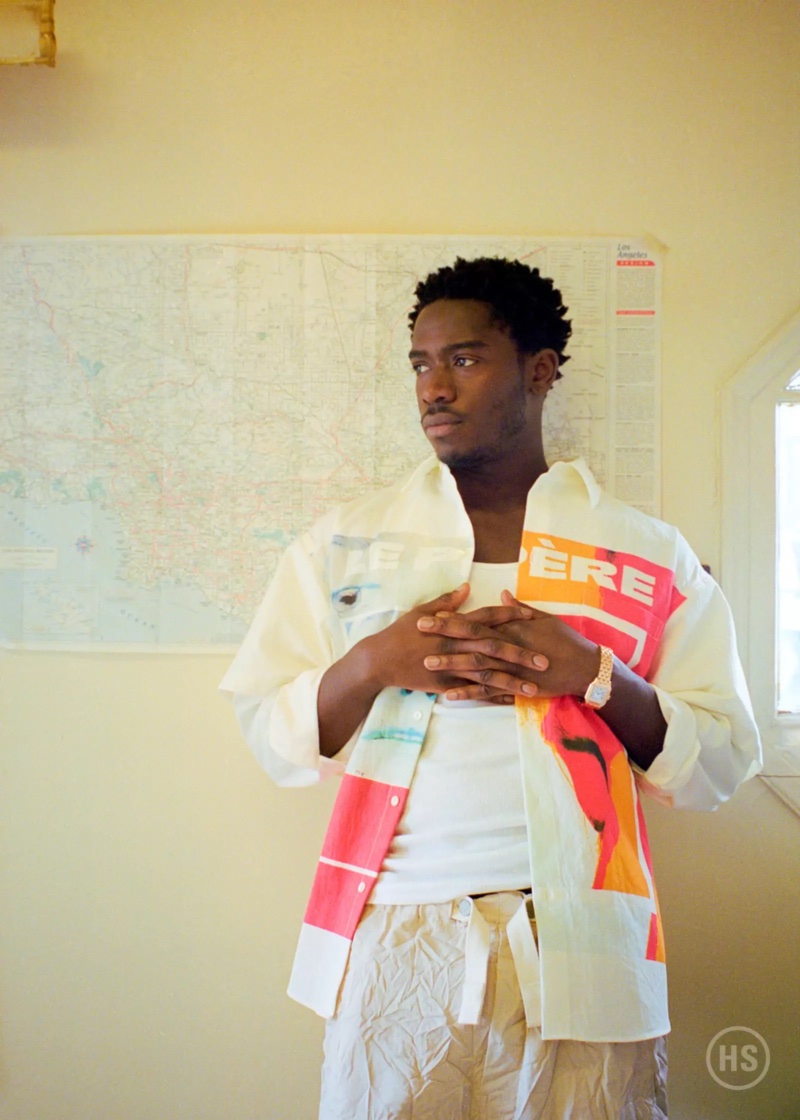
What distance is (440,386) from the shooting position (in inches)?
61.2

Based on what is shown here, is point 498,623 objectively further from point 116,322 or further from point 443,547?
point 116,322

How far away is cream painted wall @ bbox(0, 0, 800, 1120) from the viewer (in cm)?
189

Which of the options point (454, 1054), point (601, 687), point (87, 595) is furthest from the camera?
point (87, 595)

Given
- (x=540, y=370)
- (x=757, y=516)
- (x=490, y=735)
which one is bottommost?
(x=490, y=735)

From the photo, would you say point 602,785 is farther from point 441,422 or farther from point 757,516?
point 757,516

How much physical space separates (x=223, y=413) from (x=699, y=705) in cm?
117

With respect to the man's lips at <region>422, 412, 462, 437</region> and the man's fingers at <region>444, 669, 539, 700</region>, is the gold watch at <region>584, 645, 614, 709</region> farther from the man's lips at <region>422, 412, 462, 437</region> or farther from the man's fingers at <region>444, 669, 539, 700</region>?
the man's lips at <region>422, 412, 462, 437</region>

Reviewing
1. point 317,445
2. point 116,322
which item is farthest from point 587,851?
point 116,322

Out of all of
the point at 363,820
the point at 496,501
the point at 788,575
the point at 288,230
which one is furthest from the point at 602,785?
the point at 288,230

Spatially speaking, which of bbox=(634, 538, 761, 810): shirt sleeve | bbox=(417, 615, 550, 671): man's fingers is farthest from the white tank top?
bbox=(634, 538, 761, 810): shirt sleeve

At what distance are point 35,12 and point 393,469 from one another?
1.23 meters

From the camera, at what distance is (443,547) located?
5.06 ft

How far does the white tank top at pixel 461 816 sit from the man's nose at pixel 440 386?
538mm

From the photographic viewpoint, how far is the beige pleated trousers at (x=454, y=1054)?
4.09 ft
